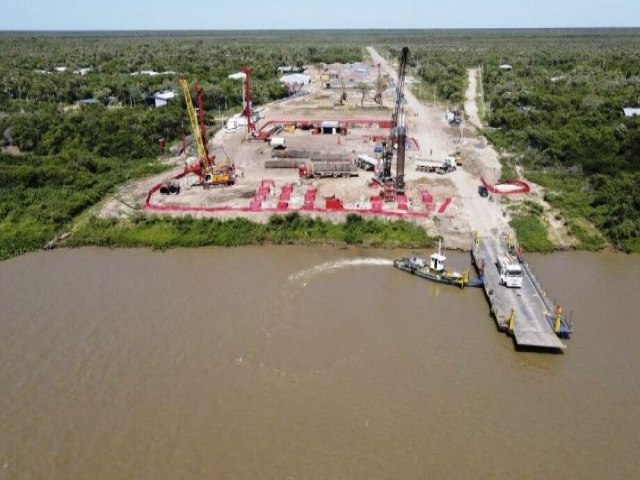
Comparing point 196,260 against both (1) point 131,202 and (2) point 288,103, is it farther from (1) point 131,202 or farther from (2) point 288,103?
(2) point 288,103

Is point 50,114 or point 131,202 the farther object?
point 50,114

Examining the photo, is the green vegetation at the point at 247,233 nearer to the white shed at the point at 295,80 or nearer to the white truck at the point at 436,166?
the white truck at the point at 436,166

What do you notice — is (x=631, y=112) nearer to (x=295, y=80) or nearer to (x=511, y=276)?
(x=511, y=276)

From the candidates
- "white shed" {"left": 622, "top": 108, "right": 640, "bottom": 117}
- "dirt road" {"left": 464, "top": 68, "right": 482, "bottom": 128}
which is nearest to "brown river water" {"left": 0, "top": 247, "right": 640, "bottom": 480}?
"white shed" {"left": 622, "top": 108, "right": 640, "bottom": 117}

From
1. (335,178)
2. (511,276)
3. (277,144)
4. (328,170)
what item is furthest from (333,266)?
(277,144)

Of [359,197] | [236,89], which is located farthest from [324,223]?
[236,89]

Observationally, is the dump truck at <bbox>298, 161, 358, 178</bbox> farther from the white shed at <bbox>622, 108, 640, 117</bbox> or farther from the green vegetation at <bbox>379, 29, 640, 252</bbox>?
the white shed at <bbox>622, 108, 640, 117</bbox>
